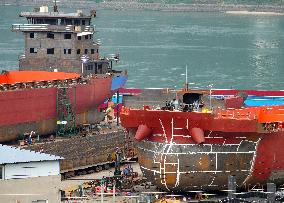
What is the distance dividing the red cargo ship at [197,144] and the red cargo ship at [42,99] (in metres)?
7.89

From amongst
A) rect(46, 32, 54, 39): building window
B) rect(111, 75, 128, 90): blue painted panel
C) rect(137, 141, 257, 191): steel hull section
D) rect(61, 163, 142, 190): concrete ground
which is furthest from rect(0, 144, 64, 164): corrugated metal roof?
rect(46, 32, 54, 39): building window

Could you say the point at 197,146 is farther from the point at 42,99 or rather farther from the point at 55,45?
the point at 55,45

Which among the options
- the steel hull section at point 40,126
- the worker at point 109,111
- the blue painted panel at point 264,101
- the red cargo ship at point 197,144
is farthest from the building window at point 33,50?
the red cargo ship at point 197,144

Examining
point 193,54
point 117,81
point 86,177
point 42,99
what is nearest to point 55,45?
point 117,81

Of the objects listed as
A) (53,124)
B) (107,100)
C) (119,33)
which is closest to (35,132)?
(53,124)

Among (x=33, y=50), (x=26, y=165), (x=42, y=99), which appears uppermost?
(x=26, y=165)

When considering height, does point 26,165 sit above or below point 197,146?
above

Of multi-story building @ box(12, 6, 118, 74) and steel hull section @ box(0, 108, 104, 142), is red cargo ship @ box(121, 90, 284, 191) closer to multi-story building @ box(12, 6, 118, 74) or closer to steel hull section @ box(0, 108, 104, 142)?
steel hull section @ box(0, 108, 104, 142)

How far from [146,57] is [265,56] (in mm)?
15914

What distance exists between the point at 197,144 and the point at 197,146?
89 mm

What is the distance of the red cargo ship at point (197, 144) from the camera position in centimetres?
2758

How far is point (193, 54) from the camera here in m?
115

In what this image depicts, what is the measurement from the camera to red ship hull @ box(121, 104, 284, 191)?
2756 centimetres

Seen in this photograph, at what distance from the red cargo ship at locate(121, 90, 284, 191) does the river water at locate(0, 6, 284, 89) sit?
48357 millimetres
